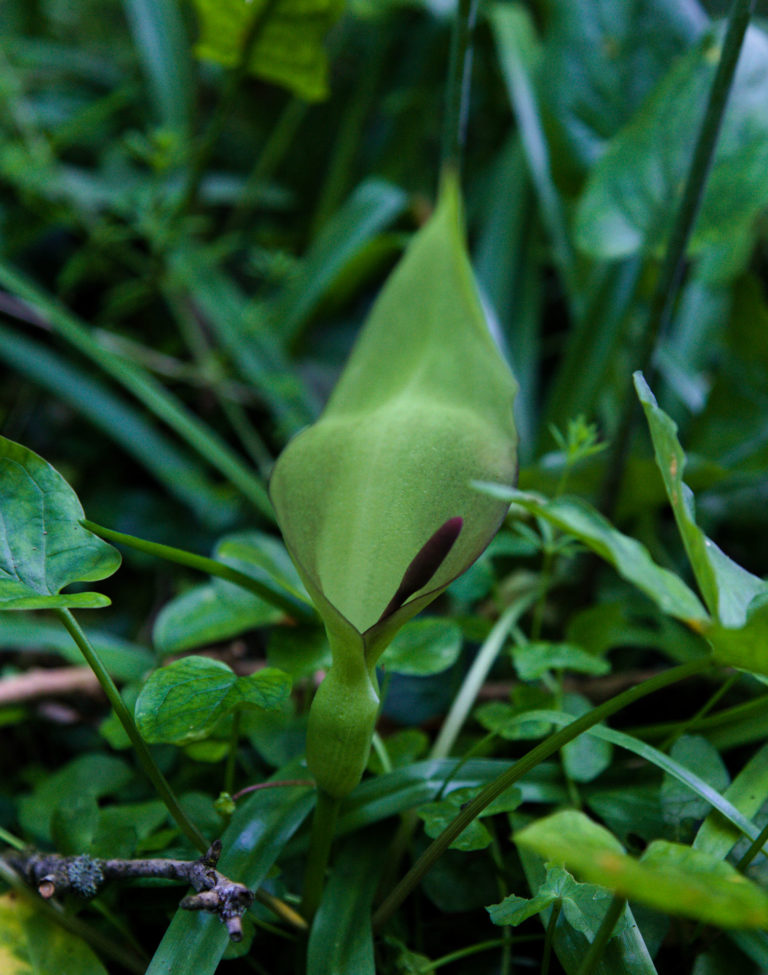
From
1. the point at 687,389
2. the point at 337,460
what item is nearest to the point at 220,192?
the point at 687,389

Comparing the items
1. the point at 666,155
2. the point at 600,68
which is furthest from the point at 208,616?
the point at 600,68

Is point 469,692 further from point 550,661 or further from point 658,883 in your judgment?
point 658,883

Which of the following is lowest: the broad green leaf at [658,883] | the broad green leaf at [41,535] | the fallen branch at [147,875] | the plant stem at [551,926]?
the fallen branch at [147,875]

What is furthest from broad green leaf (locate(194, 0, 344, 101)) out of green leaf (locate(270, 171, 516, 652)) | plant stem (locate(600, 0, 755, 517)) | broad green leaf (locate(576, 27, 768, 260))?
green leaf (locate(270, 171, 516, 652))

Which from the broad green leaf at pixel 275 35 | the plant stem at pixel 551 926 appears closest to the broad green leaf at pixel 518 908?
Answer: the plant stem at pixel 551 926

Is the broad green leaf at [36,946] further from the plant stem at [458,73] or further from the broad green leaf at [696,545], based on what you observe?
the plant stem at [458,73]
